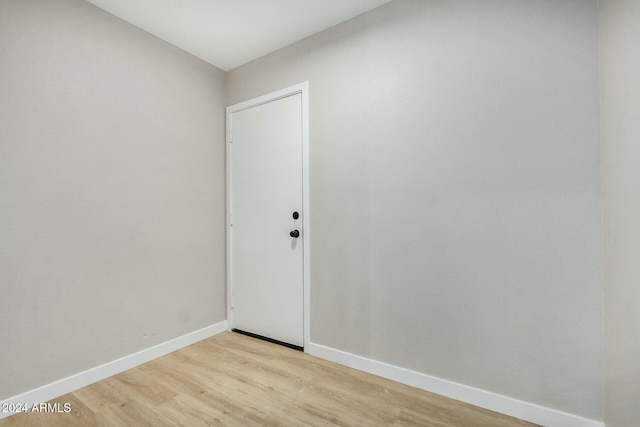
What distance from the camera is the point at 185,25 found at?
223cm

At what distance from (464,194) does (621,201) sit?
67 centimetres

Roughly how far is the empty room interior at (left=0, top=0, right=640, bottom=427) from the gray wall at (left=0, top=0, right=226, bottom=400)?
0.05ft

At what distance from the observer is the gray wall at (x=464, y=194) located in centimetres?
147

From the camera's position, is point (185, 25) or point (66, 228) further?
point (185, 25)

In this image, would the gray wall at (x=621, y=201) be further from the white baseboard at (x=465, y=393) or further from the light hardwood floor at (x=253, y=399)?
the light hardwood floor at (x=253, y=399)

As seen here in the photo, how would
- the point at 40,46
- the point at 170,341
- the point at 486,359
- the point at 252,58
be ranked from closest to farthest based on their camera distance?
the point at 486,359 < the point at 40,46 < the point at 170,341 < the point at 252,58

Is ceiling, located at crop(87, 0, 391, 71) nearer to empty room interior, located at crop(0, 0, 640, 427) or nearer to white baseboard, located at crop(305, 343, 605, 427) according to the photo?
empty room interior, located at crop(0, 0, 640, 427)

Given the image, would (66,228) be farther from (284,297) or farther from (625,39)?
(625,39)

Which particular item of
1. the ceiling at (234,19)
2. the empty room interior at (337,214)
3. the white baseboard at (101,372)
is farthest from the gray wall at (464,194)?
the white baseboard at (101,372)

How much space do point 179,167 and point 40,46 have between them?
1.11 metres

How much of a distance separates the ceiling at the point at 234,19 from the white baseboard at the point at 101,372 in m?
2.59

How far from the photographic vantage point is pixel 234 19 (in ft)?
7.05

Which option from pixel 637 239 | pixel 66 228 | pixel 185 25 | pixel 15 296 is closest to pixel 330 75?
pixel 185 25

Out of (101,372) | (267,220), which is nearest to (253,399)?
(101,372)
